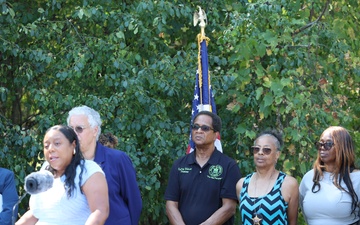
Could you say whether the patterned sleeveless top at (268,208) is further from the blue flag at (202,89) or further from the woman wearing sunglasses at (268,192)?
the blue flag at (202,89)

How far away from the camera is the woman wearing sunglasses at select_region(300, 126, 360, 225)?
6.02 meters

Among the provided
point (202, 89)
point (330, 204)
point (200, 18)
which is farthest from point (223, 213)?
point (200, 18)

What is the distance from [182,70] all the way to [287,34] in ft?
3.76

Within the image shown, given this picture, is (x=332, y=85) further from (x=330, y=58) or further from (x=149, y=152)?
(x=149, y=152)

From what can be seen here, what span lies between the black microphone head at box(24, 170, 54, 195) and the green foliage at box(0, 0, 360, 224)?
3.26 meters

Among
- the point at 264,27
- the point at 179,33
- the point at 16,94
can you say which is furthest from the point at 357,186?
the point at 16,94

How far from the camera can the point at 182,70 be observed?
832 cm

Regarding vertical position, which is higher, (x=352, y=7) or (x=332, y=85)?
(x=352, y=7)

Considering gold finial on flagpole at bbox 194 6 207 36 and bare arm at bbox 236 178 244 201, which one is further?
gold finial on flagpole at bbox 194 6 207 36

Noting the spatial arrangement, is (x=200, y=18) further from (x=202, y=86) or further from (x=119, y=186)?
(x=119, y=186)

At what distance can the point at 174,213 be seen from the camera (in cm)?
671

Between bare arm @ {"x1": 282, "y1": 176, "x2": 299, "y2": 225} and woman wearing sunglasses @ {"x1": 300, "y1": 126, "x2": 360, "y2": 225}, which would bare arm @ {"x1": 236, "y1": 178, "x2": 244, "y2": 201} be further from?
woman wearing sunglasses @ {"x1": 300, "y1": 126, "x2": 360, "y2": 225}

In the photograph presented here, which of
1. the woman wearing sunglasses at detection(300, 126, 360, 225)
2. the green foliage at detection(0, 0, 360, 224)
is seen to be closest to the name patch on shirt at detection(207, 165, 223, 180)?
the woman wearing sunglasses at detection(300, 126, 360, 225)

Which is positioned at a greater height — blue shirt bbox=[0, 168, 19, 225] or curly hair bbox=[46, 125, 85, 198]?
curly hair bbox=[46, 125, 85, 198]
